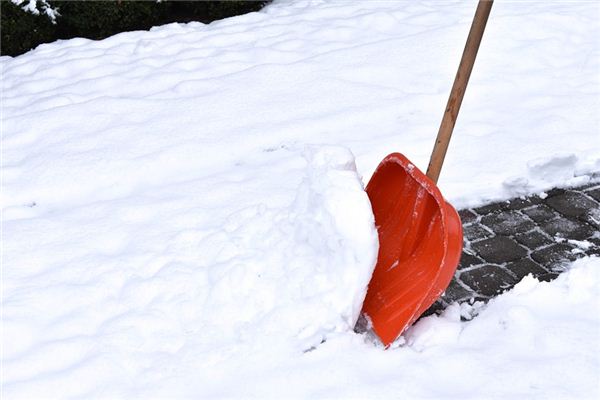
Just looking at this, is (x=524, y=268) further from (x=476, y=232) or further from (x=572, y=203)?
(x=572, y=203)

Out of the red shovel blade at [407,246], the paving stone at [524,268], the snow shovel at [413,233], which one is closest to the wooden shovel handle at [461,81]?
the snow shovel at [413,233]

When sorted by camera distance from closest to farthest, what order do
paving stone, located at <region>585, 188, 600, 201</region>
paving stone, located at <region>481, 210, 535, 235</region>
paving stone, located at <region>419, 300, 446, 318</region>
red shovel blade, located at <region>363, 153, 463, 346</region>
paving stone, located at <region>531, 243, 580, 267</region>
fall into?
red shovel blade, located at <region>363, 153, 463, 346</region>
paving stone, located at <region>419, 300, 446, 318</region>
paving stone, located at <region>531, 243, 580, 267</region>
paving stone, located at <region>481, 210, 535, 235</region>
paving stone, located at <region>585, 188, 600, 201</region>

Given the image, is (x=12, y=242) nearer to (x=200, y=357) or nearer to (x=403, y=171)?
(x=200, y=357)

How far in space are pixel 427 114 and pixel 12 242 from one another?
237 centimetres

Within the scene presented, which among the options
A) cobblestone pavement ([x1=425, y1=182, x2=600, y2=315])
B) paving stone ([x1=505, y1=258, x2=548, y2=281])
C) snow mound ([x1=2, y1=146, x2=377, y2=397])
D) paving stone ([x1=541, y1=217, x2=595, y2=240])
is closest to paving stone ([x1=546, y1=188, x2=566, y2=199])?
cobblestone pavement ([x1=425, y1=182, x2=600, y2=315])

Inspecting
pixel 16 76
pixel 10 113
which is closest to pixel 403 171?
pixel 10 113

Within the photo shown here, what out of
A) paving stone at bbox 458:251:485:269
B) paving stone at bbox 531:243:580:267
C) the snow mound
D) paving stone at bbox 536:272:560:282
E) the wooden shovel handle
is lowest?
paving stone at bbox 536:272:560:282

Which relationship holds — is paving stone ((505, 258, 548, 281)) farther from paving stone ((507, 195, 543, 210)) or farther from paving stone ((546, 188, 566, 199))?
paving stone ((546, 188, 566, 199))

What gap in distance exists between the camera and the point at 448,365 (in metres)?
2.59

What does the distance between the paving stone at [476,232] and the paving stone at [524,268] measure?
0.74 ft

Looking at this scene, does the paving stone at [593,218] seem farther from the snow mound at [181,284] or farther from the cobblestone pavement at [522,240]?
the snow mound at [181,284]

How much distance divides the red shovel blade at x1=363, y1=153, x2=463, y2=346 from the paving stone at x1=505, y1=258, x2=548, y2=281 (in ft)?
1.90

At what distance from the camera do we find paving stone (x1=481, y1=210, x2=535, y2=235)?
3.45m

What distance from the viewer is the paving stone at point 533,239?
334 cm
